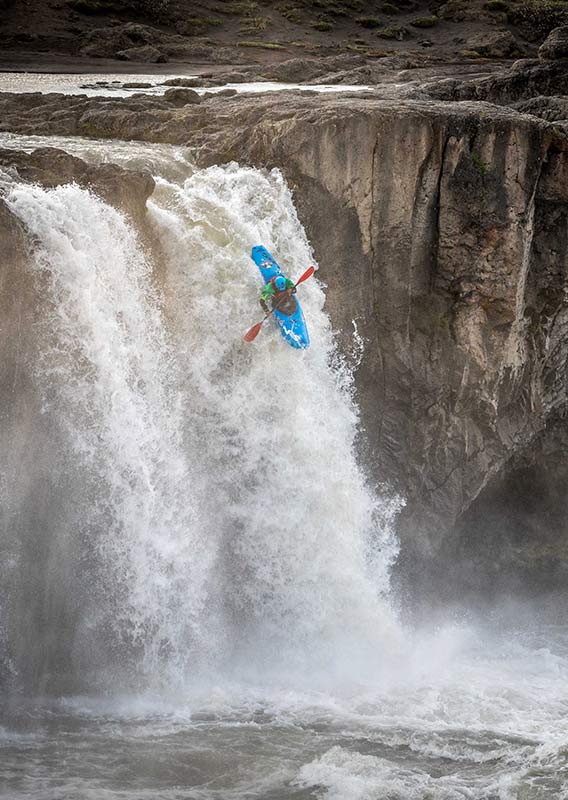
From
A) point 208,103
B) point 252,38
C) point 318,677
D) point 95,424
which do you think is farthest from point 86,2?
point 318,677

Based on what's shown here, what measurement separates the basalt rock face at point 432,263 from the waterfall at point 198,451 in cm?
69

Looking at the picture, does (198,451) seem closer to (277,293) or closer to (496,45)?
(277,293)

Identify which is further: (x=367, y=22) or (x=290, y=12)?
(x=367, y=22)

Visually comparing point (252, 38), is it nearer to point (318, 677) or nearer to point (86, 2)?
point (86, 2)

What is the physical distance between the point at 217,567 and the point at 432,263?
7.09 m

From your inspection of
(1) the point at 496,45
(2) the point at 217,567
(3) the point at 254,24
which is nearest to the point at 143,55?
(3) the point at 254,24

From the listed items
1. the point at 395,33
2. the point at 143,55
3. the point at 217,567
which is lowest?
the point at 217,567

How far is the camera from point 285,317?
17.0 metres

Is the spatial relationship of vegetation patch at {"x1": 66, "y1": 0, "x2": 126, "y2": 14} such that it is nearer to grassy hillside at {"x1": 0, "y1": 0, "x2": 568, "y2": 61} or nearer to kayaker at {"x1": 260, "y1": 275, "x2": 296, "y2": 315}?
grassy hillside at {"x1": 0, "y1": 0, "x2": 568, "y2": 61}

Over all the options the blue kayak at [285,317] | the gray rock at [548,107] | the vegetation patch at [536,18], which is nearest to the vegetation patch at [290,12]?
the vegetation patch at [536,18]

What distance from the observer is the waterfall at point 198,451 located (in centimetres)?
1523

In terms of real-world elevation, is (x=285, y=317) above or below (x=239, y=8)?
below

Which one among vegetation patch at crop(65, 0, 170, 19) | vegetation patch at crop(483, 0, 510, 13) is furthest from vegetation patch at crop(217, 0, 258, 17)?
vegetation patch at crop(483, 0, 510, 13)

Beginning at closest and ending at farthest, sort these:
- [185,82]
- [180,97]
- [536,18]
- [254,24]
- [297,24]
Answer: [180,97], [185,82], [254,24], [297,24], [536,18]
